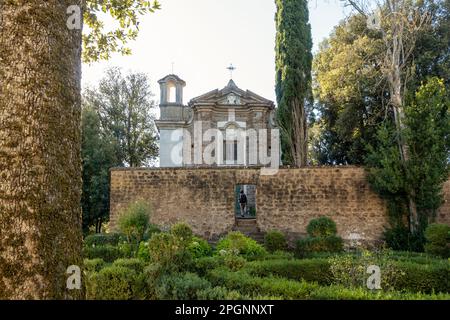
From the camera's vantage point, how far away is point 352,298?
464 centimetres

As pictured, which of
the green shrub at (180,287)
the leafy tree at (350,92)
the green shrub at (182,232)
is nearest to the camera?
the green shrub at (180,287)

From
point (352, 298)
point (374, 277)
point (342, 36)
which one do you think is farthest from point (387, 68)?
point (352, 298)

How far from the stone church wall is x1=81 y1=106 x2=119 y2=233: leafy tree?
6920 mm

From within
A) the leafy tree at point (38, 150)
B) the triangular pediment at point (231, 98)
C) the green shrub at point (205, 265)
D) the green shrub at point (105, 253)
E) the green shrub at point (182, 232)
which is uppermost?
the triangular pediment at point (231, 98)

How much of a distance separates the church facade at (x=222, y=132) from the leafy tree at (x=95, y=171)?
11.4 ft

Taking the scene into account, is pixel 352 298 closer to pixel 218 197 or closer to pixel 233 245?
pixel 233 245

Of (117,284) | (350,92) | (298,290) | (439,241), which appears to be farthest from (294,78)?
(298,290)

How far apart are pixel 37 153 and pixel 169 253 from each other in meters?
4.37

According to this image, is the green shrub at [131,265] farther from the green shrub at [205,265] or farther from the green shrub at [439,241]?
the green shrub at [439,241]

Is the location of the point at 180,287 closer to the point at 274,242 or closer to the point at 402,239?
the point at 274,242

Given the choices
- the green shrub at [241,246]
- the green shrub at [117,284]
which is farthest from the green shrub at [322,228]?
the green shrub at [117,284]

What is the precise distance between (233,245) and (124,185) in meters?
7.12

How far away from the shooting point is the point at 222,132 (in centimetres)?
2352

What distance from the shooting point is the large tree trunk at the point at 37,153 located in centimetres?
301
